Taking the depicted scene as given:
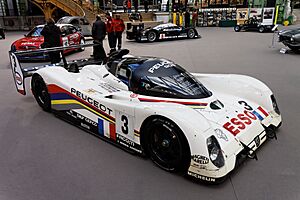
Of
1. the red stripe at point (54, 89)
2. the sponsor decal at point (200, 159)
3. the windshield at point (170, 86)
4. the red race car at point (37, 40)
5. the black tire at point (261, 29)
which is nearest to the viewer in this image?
the sponsor decal at point (200, 159)

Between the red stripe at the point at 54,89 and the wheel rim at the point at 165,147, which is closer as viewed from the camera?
the wheel rim at the point at 165,147

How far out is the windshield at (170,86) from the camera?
296cm

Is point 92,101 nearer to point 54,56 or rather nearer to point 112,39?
point 54,56

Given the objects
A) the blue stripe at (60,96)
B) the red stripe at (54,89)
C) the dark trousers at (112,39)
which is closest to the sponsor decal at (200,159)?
the blue stripe at (60,96)

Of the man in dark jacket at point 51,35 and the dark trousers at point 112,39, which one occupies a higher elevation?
the man in dark jacket at point 51,35

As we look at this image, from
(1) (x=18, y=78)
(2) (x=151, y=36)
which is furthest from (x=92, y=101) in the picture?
(2) (x=151, y=36)

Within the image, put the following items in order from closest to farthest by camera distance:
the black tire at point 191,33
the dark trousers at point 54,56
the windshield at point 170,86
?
the windshield at point 170,86 < the dark trousers at point 54,56 < the black tire at point 191,33

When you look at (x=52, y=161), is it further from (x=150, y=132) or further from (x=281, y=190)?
(x=281, y=190)

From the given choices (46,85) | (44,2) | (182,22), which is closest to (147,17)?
(182,22)

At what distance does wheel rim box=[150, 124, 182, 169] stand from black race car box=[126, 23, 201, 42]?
9.83 metres

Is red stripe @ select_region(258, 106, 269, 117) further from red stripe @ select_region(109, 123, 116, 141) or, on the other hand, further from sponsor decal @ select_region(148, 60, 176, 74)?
red stripe @ select_region(109, 123, 116, 141)

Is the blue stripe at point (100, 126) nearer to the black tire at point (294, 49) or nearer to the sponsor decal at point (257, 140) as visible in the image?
the sponsor decal at point (257, 140)

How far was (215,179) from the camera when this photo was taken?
2.33 metres

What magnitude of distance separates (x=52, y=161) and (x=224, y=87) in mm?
2343
